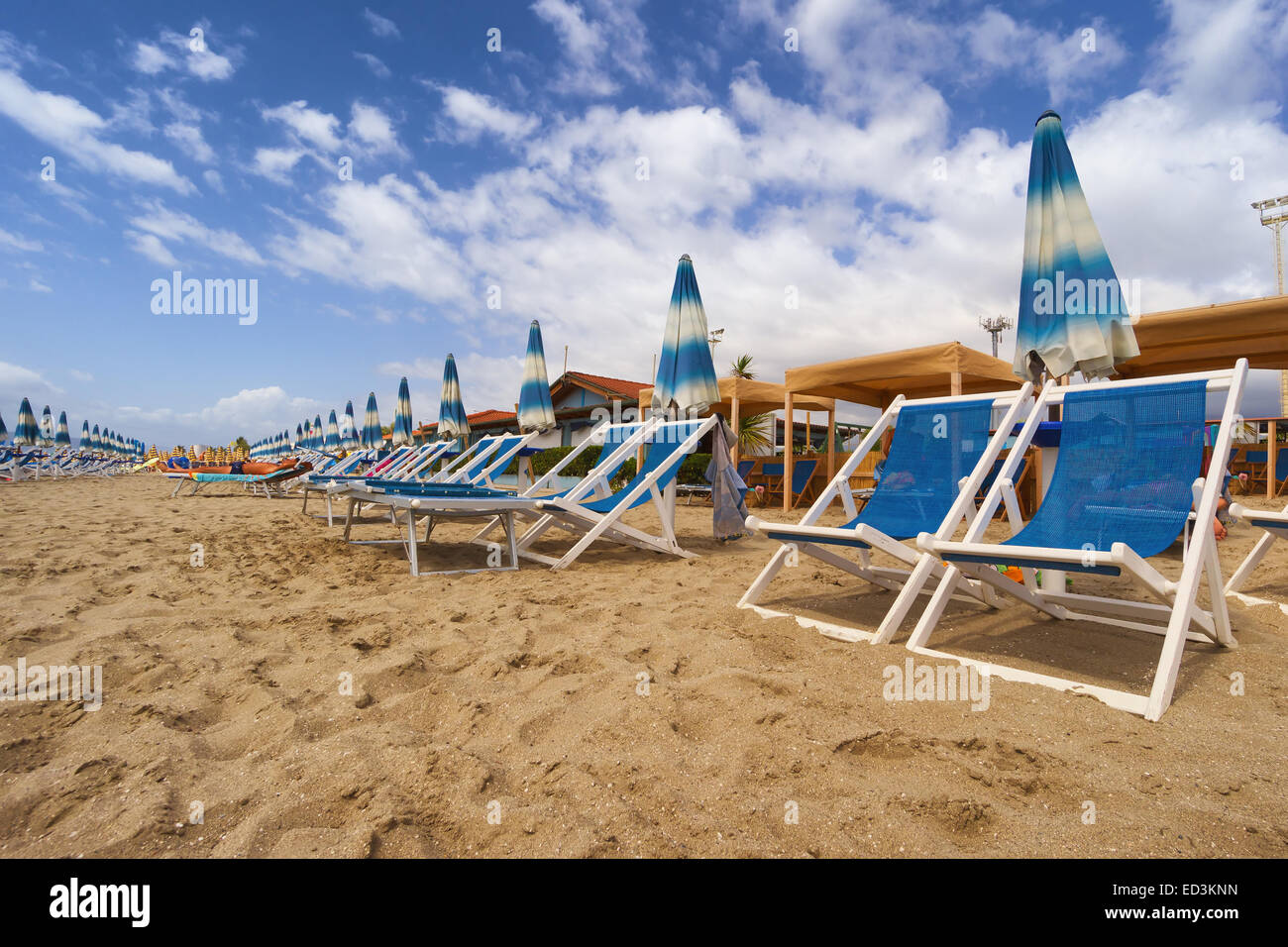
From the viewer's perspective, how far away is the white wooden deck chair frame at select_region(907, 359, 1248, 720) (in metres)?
1.93

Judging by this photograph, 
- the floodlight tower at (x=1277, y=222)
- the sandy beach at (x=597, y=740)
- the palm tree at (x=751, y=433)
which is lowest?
the sandy beach at (x=597, y=740)

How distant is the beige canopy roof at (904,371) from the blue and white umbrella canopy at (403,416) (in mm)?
11385

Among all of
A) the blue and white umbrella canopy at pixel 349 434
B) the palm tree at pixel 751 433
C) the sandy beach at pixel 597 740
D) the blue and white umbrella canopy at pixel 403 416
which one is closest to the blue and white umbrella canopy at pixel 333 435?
the blue and white umbrella canopy at pixel 349 434

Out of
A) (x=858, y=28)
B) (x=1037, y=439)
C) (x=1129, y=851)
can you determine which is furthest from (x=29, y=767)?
(x=858, y=28)

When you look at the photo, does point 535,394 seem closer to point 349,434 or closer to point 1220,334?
point 1220,334

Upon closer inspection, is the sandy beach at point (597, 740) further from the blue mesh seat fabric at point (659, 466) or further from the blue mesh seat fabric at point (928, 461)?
the blue mesh seat fabric at point (659, 466)

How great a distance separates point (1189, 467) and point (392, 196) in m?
9.44

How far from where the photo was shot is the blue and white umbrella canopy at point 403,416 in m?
16.0

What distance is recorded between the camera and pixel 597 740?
5.50 ft

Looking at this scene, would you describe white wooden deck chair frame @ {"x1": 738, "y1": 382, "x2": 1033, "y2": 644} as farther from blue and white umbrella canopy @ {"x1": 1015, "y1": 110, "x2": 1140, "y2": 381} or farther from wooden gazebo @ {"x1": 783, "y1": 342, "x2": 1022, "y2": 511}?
wooden gazebo @ {"x1": 783, "y1": 342, "x2": 1022, "y2": 511}

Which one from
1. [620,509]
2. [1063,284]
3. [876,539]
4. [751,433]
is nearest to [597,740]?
[876,539]

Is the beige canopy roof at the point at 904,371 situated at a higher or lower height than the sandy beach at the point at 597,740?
higher

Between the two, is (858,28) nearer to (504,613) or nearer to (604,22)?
(604,22)

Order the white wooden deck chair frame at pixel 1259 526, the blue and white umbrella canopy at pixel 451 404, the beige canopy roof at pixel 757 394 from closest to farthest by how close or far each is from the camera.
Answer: the white wooden deck chair frame at pixel 1259 526
the beige canopy roof at pixel 757 394
the blue and white umbrella canopy at pixel 451 404
